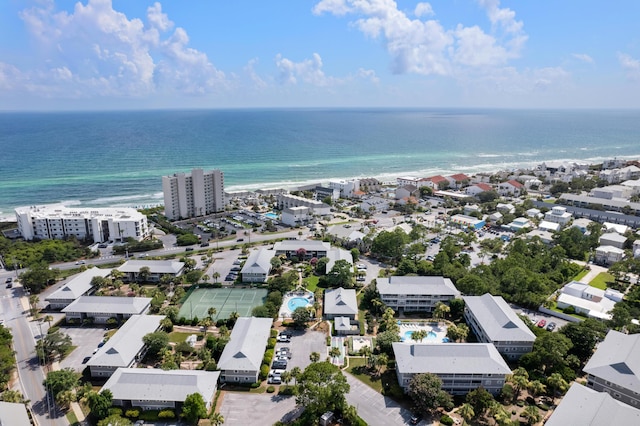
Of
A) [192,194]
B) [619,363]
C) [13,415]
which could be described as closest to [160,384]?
[13,415]

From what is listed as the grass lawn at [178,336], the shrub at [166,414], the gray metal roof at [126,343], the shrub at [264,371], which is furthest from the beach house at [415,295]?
the gray metal roof at [126,343]

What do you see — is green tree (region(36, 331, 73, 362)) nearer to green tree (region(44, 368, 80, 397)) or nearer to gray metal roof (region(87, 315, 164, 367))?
gray metal roof (region(87, 315, 164, 367))

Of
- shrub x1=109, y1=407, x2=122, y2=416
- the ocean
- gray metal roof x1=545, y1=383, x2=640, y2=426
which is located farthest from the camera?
the ocean

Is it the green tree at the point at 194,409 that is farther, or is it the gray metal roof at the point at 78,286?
the gray metal roof at the point at 78,286

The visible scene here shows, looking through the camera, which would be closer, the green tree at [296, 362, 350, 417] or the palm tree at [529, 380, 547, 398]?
the green tree at [296, 362, 350, 417]

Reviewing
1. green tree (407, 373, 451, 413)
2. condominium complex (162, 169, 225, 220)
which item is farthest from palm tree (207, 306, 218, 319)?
condominium complex (162, 169, 225, 220)

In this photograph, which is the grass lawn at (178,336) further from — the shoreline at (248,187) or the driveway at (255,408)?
the shoreline at (248,187)

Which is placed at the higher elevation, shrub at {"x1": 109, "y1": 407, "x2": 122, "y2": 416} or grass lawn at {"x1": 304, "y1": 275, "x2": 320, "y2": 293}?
grass lawn at {"x1": 304, "y1": 275, "x2": 320, "y2": 293}
